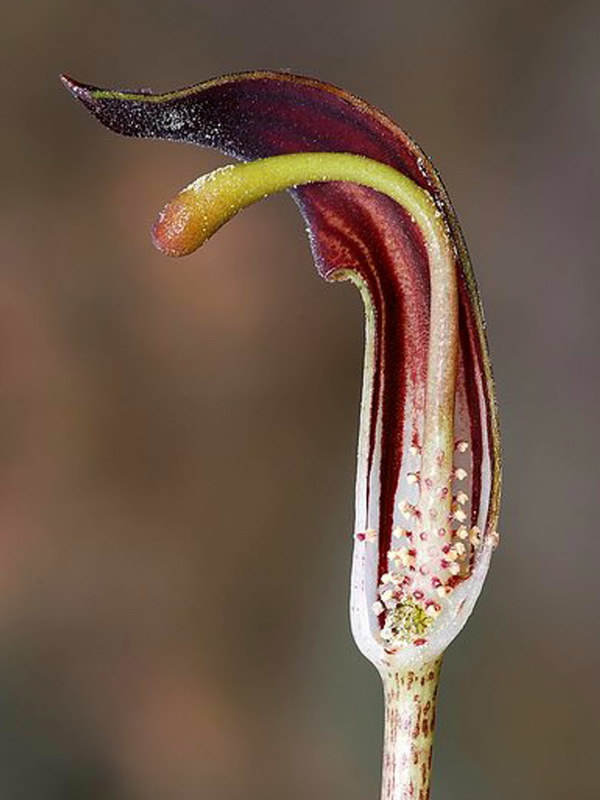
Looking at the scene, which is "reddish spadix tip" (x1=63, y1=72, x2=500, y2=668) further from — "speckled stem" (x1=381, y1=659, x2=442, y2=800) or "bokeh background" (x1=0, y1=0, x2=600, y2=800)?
"bokeh background" (x1=0, y1=0, x2=600, y2=800)

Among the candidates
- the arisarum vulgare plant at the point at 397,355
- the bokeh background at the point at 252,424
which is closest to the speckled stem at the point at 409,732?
the arisarum vulgare plant at the point at 397,355

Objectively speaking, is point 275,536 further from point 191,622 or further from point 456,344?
point 456,344

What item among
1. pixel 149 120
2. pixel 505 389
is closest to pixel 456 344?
pixel 149 120

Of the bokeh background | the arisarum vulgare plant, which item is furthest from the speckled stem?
the bokeh background

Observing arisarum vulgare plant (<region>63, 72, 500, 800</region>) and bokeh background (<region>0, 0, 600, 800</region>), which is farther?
bokeh background (<region>0, 0, 600, 800</region>)

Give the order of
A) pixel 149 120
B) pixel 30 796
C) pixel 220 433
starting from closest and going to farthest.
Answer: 1. pixel 149 120
2. pixel 30 796
3. pixel 220 433

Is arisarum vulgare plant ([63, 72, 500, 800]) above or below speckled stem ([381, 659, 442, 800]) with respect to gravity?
above

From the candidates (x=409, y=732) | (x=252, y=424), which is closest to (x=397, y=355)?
(x=409, y=732)

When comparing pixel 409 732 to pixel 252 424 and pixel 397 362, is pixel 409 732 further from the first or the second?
pixel 252 424
